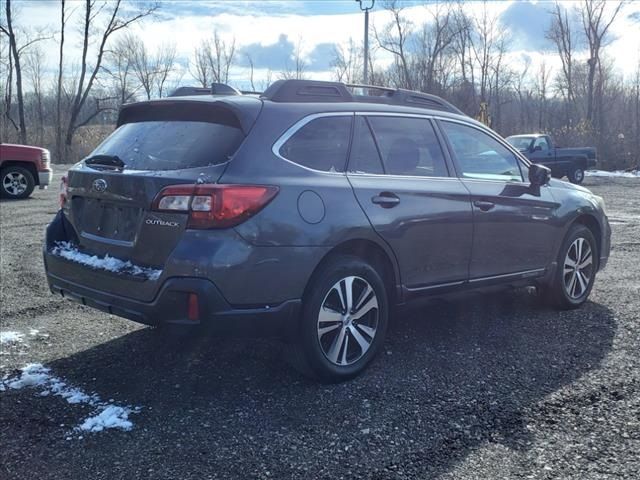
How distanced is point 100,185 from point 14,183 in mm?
12952

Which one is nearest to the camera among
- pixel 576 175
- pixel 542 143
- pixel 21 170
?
pixel 21 170

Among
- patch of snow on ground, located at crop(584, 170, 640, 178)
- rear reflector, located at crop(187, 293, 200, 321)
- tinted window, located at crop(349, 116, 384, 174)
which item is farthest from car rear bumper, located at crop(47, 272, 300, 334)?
patch of snow on ground, located at crop(584, 170, 640, 178)

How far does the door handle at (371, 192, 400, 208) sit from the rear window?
962 mm

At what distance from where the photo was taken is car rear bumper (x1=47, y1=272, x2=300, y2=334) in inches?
140

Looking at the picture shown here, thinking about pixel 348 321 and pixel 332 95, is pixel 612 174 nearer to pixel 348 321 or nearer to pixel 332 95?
pixel 332 95

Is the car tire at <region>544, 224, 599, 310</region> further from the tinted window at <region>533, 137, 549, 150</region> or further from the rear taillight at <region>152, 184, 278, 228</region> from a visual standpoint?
the tinted window at <region>533, 137, 549, 150</region>

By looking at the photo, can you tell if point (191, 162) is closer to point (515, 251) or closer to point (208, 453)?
point (208, 453)

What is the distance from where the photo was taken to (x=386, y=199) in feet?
14.1

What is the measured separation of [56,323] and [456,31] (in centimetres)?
5132

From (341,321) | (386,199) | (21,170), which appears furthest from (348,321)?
(21,170)

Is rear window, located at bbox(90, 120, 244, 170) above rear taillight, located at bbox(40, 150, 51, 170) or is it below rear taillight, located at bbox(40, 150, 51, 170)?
below

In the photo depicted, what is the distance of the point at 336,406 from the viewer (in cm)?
385

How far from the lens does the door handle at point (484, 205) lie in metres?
4.94

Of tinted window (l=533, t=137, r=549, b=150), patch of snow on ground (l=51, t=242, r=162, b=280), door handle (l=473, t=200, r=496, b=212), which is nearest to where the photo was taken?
patch of snow on ground (l=51, t=242, r=162, b=280)
